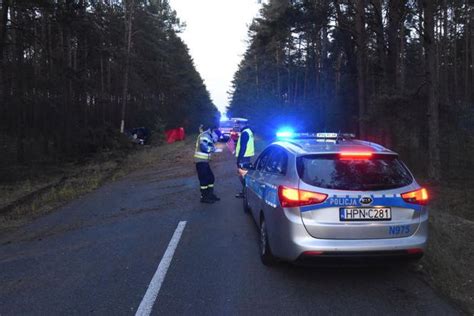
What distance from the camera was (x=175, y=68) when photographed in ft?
224

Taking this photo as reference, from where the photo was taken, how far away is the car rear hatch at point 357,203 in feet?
17.0

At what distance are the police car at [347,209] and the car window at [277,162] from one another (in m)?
0.34

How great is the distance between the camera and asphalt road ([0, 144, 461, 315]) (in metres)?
5.00

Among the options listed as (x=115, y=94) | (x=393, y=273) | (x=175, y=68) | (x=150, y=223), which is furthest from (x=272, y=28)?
(x=175, y=68)

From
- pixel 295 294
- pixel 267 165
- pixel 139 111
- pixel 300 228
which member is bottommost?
pixel 295 294

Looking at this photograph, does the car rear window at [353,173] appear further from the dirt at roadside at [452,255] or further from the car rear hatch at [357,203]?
the dirt at roadside at [452,255]

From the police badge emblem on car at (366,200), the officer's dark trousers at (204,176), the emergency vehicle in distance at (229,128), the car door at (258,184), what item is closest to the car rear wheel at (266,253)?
the car door at (258,184)

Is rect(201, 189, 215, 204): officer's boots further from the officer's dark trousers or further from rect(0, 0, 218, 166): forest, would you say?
rect(0, 0, 218, 166): forest

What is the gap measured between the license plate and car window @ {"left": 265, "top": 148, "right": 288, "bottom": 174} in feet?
→ 3.47

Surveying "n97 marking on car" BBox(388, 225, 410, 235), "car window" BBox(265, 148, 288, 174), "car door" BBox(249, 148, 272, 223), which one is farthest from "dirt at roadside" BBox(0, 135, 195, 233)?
"n97 marking on car" BBox(388, 225, 410, 235)

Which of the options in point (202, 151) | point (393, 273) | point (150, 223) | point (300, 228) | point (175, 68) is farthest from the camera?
point (175, 68)

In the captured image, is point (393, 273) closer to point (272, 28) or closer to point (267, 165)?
point (267, 165)

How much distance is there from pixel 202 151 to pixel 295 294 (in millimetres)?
6362

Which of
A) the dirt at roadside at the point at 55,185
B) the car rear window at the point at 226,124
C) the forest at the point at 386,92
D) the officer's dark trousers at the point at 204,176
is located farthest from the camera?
the car rear window at the point at 226,124
